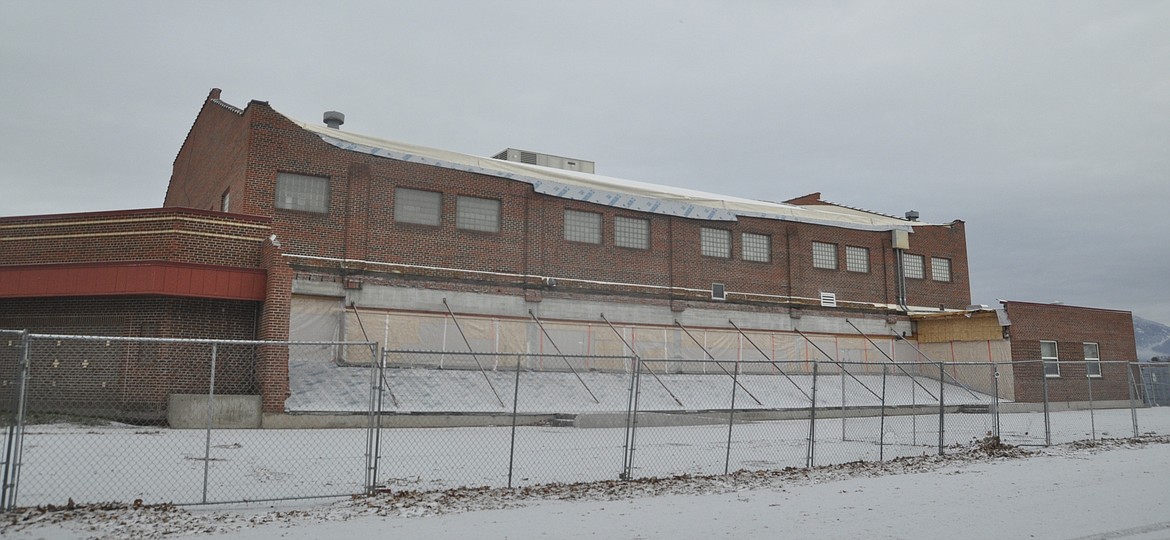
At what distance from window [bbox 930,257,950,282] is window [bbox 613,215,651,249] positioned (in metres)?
Result: 18.5

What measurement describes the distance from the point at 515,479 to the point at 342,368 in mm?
12856

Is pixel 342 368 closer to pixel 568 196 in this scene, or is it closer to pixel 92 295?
pixel 92 295

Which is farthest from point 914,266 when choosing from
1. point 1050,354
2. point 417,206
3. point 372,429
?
point 372,429

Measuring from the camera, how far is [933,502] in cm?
1032

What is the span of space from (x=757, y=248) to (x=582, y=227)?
31.6 ft

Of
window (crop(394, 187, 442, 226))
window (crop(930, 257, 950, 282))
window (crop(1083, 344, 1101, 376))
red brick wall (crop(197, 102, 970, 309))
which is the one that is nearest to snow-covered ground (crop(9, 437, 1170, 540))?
red brick wall (crop(197, 102, 970, 309))

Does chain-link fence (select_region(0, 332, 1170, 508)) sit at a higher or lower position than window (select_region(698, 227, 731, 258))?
lower

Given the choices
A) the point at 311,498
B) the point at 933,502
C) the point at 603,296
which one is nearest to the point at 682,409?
the point at 603,296

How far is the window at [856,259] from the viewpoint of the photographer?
39.6m

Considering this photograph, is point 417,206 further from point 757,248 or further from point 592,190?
point 757,248

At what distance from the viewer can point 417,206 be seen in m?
28.0

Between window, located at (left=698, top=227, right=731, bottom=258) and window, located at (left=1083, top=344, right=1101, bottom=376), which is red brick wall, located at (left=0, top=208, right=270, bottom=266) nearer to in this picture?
window, located at (left=698, top=227, right=731, bottom=258)

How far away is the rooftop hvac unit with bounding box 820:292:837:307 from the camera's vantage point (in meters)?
37.8

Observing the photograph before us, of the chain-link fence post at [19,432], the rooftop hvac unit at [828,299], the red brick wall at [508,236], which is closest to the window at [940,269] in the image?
the red brick wall at [508,236]
